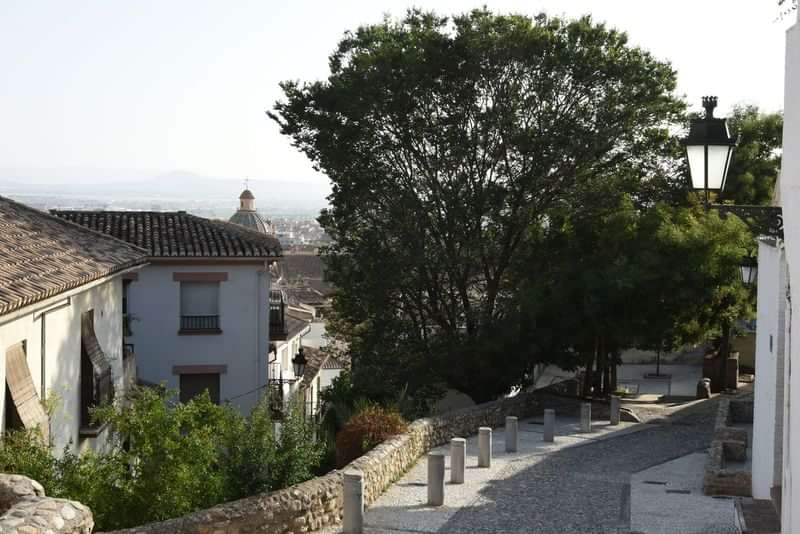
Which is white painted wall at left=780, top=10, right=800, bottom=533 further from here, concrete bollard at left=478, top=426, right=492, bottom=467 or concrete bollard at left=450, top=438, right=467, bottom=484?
concrete bollard at left=478, top=426, right=492, bottom=467

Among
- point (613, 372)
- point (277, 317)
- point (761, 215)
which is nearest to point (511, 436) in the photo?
point (613, 372)

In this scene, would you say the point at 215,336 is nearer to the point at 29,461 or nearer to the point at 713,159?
the point at 29,461

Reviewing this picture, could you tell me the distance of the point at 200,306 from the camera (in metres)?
28.9

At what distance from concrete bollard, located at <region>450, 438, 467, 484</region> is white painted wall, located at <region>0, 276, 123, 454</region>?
5.51 meters

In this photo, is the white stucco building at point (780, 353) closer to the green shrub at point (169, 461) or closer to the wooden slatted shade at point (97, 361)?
the green shrub at point (169, 461)

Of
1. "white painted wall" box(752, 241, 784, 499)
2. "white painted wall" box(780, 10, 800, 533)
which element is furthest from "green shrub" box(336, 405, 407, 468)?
"white painted wall" box(780, 10, 800, 533)

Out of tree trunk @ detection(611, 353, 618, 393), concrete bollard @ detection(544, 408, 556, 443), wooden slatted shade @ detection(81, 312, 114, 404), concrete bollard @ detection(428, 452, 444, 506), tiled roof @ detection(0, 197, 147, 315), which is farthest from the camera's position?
tree trunk @ detection(611, 353, 618, 393)

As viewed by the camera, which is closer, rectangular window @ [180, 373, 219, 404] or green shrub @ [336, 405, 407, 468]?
green shrub @ [336, 405, 407, 468]

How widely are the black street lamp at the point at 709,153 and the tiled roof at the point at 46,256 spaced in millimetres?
8057

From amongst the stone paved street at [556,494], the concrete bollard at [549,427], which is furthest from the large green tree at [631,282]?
the concrete bollard at [549,427]

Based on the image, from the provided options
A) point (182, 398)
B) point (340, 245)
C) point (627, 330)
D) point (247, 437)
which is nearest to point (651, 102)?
point (627, 330)

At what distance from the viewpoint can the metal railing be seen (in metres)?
28.7

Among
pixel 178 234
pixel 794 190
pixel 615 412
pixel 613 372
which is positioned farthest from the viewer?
pixel 613 372

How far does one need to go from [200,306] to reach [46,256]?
1205 cm
